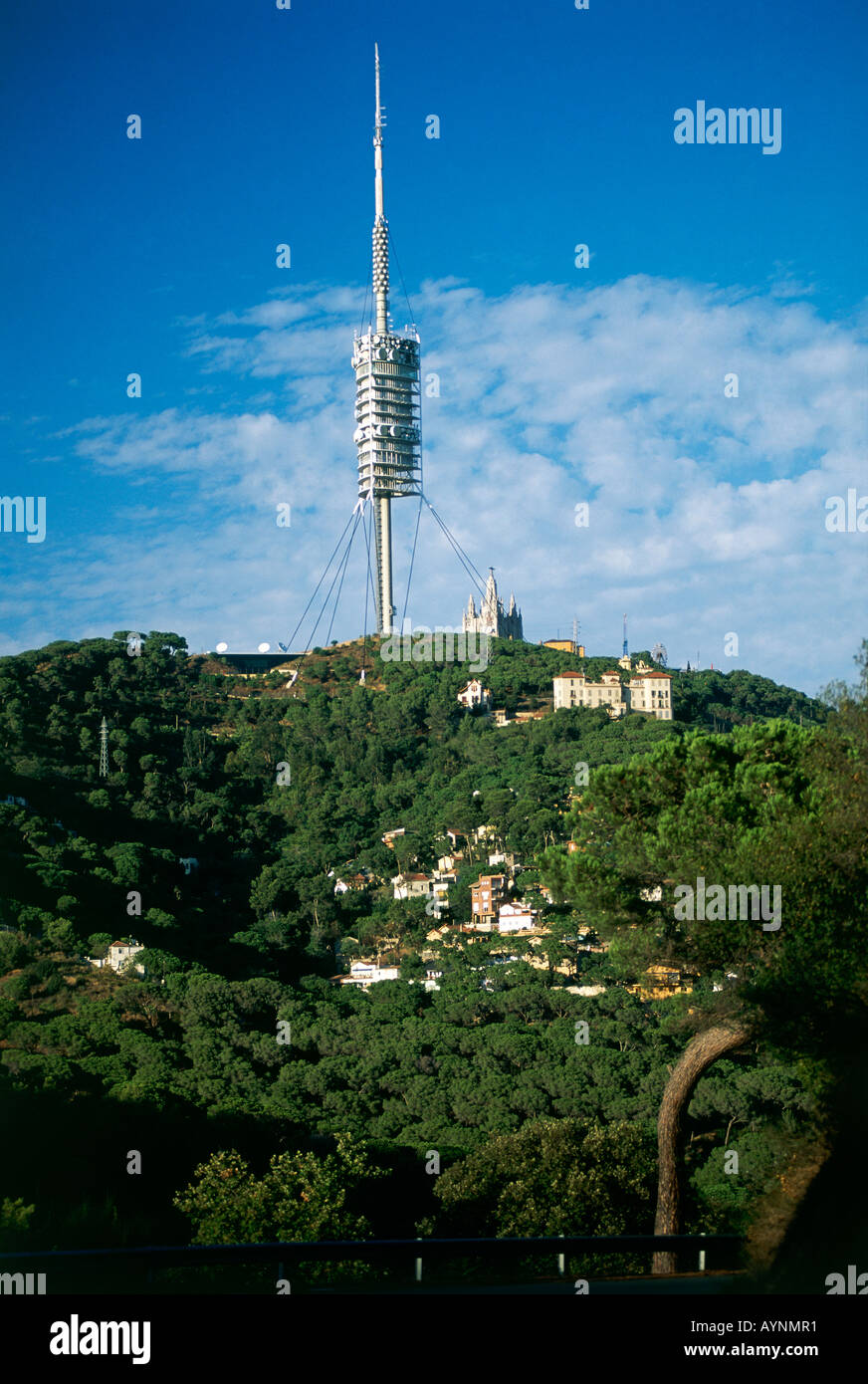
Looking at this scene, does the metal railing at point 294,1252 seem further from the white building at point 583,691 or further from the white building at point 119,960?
the white building at point 583,691

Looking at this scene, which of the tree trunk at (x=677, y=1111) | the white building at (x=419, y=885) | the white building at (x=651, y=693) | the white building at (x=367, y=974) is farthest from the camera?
the white building at (x=651, y=693)

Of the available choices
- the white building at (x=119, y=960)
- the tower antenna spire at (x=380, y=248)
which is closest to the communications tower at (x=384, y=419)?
the tower antenna spire at (x=380, y=248)

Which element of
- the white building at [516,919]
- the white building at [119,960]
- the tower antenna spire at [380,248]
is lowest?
the white building at [119,960]

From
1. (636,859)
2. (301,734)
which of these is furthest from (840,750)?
(301,734)

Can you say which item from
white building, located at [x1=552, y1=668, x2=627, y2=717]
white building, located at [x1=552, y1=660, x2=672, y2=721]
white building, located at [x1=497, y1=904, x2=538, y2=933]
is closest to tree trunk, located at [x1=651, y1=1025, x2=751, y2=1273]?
white building, located at [x1=497, y1=904, x2=538, y2=933]

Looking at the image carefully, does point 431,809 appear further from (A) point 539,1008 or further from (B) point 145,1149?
(B) point 145,1149

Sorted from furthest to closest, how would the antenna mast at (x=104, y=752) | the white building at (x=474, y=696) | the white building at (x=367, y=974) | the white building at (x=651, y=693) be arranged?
the white building at (x=651, y=693)
the white building at (x=474, y=696)
the antenna mast at (x=104, y=752)
the white building at (x=367, y=974)

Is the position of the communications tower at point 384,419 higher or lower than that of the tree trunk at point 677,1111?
higher
